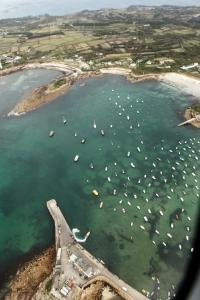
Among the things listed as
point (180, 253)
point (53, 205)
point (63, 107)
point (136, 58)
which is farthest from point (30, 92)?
point (180, 253)

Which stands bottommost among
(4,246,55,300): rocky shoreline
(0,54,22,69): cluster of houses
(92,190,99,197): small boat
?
(4,246,55,300): rocky shoreline

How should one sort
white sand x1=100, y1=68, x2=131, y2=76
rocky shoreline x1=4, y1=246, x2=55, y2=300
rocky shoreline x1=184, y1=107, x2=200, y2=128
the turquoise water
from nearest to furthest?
rocky shoreline x1=4, y1=246, x2=55, y2=300 < the turquoise water < rocky shoreline x1=184, y1=107, x2=200, y2=128 < white sand x1=100, y1=68, x2=131, y2=76

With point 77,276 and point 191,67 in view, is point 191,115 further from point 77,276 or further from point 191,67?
point 77,276

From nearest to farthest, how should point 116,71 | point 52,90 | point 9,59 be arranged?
1. point 52,90
2. point 116,71
3. point 9,59

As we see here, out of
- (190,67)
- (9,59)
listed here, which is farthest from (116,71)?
(9,59)

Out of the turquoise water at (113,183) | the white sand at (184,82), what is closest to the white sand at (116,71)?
the white sand at (184,82)

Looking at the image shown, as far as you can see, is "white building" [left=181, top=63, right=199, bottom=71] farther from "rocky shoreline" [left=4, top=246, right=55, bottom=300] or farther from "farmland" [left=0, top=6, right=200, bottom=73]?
"rocky shoreline" [left=4, top=246, right=55, bottom=300]

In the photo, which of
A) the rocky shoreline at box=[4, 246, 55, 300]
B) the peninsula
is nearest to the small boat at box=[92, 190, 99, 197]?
the peninsula
